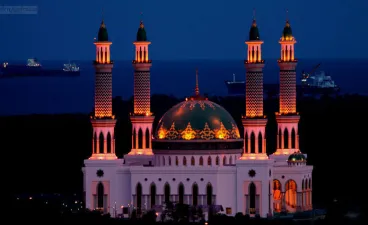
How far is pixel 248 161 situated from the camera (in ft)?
317

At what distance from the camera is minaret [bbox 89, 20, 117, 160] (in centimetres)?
9756

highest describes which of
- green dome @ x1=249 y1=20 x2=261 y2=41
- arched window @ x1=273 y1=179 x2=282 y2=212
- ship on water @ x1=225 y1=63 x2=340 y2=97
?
green dome @ x1=249 y1=20 x2=261 y2=41

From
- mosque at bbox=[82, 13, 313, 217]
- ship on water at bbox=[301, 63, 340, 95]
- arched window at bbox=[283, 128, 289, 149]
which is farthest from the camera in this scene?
ship on water at bbox=[301, 63, 340, 95]

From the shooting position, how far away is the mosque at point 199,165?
96.7 metres

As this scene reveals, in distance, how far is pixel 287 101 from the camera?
101m

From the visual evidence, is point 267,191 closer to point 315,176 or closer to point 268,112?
point 315,176

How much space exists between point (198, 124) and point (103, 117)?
4.41 m

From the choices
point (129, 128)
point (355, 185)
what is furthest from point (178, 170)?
point (129, 128)

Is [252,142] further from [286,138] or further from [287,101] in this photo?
[287,101]

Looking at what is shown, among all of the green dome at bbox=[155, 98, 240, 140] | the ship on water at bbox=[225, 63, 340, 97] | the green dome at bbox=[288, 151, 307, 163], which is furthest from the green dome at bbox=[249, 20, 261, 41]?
the ship on water at bbox=[225, 63, 340, 97]

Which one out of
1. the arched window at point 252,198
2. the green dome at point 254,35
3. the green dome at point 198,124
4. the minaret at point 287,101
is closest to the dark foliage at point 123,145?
the minaret at point 287,101

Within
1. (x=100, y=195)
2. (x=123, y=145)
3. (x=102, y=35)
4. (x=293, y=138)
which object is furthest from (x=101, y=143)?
(x=123, y=145)

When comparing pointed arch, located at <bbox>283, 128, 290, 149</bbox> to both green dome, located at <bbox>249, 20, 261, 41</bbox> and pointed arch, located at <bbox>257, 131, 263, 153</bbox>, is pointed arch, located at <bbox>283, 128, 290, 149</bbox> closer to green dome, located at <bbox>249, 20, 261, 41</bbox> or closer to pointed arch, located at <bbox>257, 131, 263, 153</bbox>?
pointed arch, located at <bbox>257, 131, 263, 153</bbox>

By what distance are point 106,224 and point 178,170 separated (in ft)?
36.5
